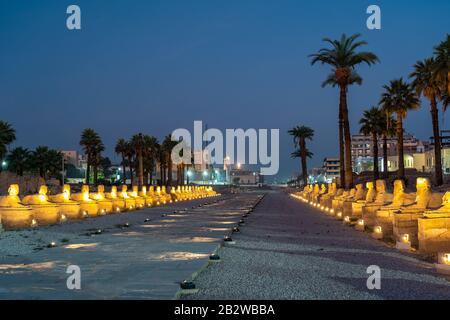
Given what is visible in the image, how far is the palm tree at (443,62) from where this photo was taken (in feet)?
133

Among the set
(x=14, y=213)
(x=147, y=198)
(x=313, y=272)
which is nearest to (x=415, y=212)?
(x=313, y=272)

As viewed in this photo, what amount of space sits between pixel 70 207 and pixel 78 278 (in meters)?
18.8

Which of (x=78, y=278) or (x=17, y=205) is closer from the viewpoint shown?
(x=78, y=278)

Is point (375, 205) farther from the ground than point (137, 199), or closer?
farther from the ground

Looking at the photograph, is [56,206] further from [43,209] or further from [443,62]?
[443,62]

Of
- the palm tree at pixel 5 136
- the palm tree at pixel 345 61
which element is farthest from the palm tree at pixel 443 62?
the palm tree at pixel 5 136

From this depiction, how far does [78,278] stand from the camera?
387 inches

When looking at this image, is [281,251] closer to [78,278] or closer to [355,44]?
[78,278]

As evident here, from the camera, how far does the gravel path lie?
29.7 feet

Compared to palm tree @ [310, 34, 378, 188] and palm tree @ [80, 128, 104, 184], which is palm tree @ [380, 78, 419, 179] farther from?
palm tree @ [80, 128, 104, 184]

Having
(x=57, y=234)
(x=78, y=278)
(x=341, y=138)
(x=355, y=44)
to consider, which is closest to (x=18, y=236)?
(x=57, y=234)

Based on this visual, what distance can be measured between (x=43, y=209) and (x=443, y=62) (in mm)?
29600

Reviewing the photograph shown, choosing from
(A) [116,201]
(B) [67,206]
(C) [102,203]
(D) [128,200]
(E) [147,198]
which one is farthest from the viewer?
(E) [147,198]

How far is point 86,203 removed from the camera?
30.7 meters
